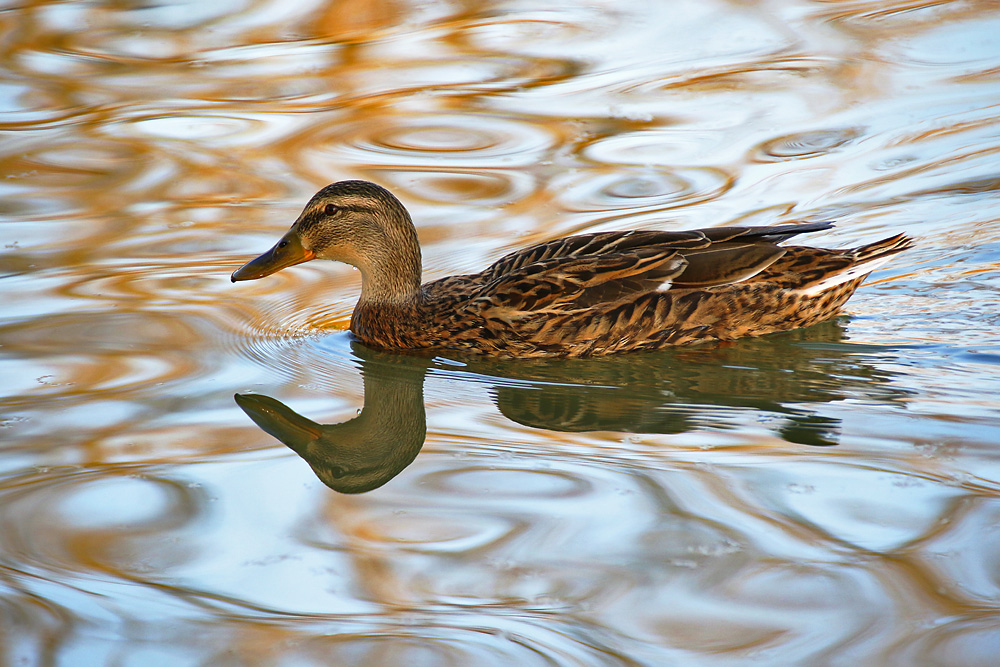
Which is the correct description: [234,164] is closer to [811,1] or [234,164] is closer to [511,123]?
[511,123]

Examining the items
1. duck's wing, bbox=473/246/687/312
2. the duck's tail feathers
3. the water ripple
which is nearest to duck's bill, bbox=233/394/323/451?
duck's wing, bbox=473/246/687/312

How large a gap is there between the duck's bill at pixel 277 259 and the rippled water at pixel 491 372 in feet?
1.42

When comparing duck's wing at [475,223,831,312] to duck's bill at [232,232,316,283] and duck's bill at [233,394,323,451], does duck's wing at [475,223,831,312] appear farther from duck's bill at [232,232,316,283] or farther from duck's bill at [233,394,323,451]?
duck's bill at [233,394,323,451]

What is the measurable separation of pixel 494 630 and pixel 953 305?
4.01m

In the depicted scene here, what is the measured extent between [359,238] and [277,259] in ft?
1.56

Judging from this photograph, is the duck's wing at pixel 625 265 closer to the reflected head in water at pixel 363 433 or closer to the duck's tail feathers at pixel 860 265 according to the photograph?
the duck's tail feathers at pixel 860 265

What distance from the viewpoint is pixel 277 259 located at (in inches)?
256

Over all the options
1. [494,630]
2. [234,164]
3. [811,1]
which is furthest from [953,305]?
[811,1]

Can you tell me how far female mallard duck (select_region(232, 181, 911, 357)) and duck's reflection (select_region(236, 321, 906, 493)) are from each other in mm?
117

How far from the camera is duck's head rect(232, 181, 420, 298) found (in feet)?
21.3

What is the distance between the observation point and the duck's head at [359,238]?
6500 millimetres

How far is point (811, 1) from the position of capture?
40.5 ft

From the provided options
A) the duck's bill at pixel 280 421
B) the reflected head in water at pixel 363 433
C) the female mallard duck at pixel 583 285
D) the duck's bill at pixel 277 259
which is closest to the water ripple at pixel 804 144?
the female mallard duck at pixel 583 285

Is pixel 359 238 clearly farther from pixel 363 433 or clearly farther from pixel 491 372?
pixel 363 433
